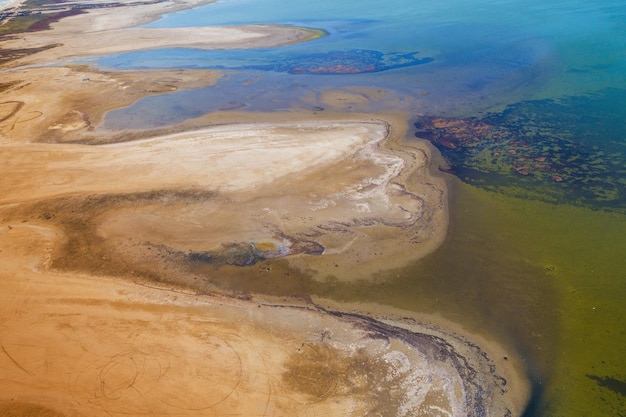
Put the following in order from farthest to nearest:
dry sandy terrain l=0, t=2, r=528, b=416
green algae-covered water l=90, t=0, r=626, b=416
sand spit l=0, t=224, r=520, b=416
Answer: green algae-covered water l=90, t=0, r=626, b=416 < dry sandy terrain l=0, t=2, r=528, b=416 < sand spit l=0, t=224, r=520, b=416

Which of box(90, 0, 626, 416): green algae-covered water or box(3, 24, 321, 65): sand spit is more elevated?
box(3, 24, 321, 65): sand spit

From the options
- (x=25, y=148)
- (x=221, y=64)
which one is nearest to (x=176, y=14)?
(x=221, y=64)

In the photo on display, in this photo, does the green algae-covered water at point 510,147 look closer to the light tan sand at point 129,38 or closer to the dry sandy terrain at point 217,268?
the dry sandy terrain at point 217,268

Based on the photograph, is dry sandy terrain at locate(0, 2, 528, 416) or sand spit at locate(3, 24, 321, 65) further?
sand spit at locate(3, 24, 321, 65)

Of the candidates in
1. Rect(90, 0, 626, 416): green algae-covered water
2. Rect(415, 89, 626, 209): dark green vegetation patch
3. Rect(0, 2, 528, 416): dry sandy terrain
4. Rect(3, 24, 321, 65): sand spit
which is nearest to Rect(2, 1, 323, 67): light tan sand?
Rect(3, 24, 321, 65): sand spit

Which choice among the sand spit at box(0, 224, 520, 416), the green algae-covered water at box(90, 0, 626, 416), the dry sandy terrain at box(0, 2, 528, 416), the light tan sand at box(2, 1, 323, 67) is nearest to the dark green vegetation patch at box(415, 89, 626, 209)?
the green algae-covered water at box(90, 0, 626, 416)

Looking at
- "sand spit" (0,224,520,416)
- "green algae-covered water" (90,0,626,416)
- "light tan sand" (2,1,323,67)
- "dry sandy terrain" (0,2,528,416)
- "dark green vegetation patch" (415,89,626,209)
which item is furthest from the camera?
"light tan sand" (2,1,323,67)

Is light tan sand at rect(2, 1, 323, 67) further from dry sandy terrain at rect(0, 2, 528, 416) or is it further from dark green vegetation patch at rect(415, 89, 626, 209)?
dark green vegetation patch at rect(415, 89, 626, 209)

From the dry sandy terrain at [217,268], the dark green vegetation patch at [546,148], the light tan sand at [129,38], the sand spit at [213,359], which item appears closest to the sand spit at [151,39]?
the light tan sand at [129,38]
